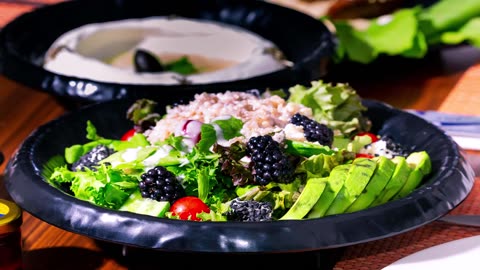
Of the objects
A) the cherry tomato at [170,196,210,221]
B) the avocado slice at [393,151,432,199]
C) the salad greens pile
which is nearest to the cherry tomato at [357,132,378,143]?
the avocado slice at [393,151,432,199]

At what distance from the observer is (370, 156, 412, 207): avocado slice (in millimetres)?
1584

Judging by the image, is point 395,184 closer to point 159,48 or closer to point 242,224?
point 242,224

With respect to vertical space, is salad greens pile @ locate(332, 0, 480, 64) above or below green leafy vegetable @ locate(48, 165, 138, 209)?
below

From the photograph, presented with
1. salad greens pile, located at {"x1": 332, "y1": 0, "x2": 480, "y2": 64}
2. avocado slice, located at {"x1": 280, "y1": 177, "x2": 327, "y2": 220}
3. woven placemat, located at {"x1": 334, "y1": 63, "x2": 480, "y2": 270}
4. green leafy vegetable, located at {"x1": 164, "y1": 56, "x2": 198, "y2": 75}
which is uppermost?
avocado slice, located at {"x1": 280, "y1": 177, "x2": 327, "y2": 220}

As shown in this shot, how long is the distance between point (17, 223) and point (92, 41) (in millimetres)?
1373

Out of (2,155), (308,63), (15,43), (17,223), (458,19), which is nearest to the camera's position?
(17,223)

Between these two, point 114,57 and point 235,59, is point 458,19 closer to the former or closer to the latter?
point 235,59

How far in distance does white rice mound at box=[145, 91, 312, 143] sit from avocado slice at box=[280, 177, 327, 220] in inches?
7.8

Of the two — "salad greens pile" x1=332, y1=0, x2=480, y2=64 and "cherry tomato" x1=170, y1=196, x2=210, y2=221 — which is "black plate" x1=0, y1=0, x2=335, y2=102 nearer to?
"salad greens pile" x1=332, y1=0, x2=480, y2=64

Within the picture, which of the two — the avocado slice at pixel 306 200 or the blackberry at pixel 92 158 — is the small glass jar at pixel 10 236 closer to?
the blackberry at pixel 92 158

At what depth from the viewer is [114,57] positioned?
9.07ft

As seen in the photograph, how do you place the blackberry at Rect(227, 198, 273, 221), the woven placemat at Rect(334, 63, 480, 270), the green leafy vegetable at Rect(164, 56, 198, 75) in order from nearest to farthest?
the blackberry at Rect(227, 198, 273, 221), the woven placemat at Rect(334, 63, 480, 270), the green leafy vegetable at Rect(164, 56, 198, 75)

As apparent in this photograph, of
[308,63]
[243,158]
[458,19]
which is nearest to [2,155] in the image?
[243,158]

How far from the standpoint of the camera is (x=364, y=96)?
102 inches
